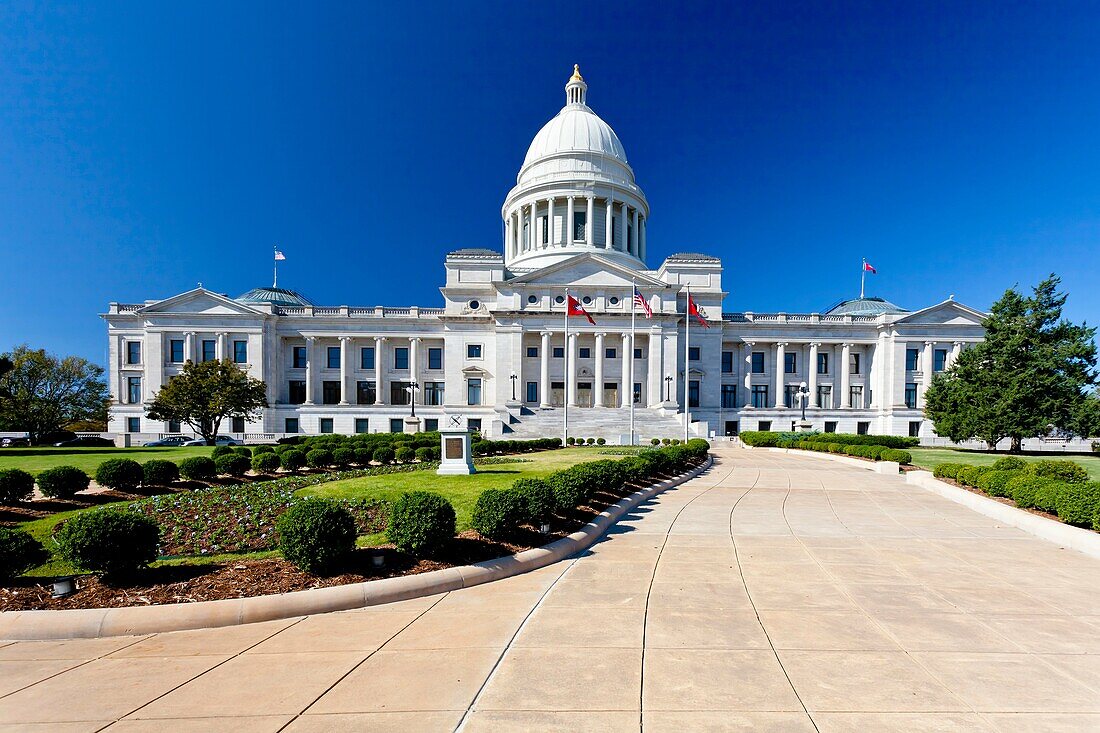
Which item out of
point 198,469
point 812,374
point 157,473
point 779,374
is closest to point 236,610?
point 157,473

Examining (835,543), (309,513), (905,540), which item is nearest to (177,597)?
(309,513)

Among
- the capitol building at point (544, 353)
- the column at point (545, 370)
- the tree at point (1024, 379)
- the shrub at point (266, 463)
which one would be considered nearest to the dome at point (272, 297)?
the capitol building at point (544, 353)

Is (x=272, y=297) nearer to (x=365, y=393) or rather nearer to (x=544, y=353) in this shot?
(x=365, y=393)

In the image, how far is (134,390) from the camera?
5197 cm

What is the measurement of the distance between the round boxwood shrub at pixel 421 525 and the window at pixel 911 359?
61.9m

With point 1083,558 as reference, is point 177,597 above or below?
above

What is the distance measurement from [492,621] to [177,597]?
409 centimetres

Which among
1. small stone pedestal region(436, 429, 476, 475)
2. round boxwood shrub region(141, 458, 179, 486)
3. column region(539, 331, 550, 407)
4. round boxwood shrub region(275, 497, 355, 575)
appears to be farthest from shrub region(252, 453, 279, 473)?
column region(539, 331, 550, 407)

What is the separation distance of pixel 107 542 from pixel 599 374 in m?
45.7

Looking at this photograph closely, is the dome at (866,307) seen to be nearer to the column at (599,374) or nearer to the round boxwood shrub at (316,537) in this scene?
the column at (599,374)

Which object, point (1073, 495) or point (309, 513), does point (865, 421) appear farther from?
point (309, 513)

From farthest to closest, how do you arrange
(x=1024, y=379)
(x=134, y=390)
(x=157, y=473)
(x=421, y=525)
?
(x=134, y=390) < (x=1024, y=379) < (x=157, y=473) < (x=421, y=525)

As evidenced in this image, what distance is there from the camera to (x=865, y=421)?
55250 millimetres

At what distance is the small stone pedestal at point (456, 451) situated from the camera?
18250 mm
